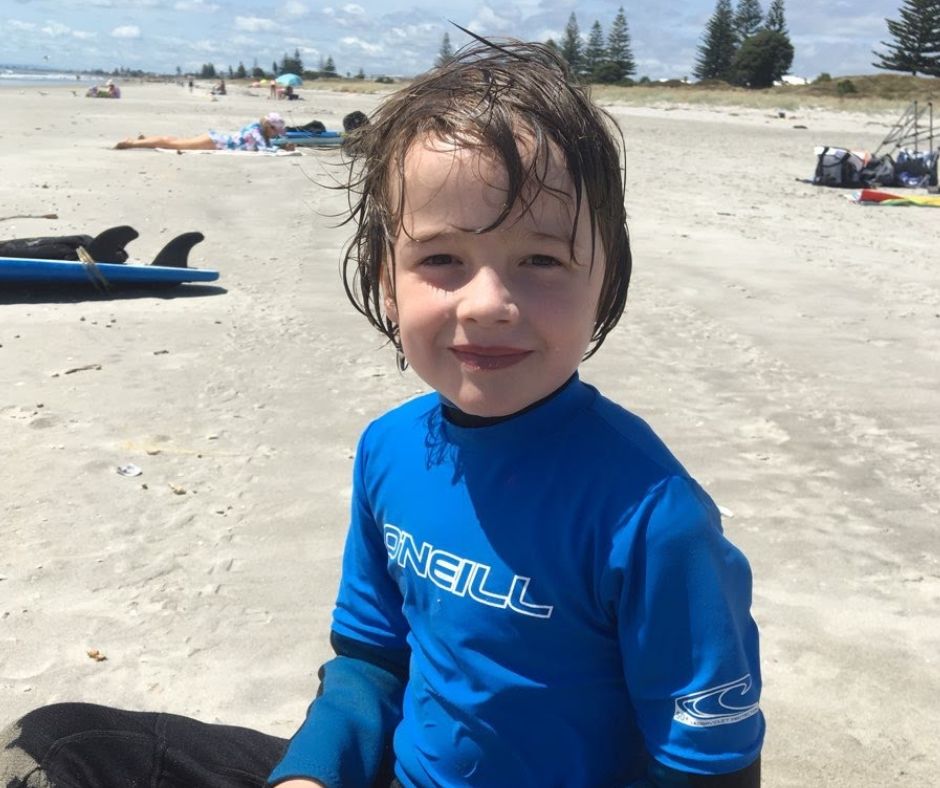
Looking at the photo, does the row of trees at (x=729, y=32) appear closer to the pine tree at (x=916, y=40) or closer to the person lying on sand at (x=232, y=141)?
the pine tree at (x=916, y=40)

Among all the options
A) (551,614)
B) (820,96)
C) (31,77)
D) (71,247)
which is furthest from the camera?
(31,77)

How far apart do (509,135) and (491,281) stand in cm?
20

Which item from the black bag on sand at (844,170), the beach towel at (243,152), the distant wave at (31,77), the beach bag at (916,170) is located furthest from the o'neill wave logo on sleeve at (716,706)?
the distant wave at (31,77)

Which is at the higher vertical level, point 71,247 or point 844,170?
point 71,247

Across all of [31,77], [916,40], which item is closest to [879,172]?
[916,40]

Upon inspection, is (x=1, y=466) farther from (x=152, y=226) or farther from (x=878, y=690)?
(x=152, y=226)

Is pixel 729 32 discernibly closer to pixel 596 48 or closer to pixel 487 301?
pixel 596 48

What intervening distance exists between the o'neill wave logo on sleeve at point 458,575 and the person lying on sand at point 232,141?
18418 mm

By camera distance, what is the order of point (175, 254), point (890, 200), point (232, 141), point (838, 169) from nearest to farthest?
point (175, 254) < point (890, 200) < point (838, 169) < point (232, 141)

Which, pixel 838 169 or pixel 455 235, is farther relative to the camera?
pixel 838 169

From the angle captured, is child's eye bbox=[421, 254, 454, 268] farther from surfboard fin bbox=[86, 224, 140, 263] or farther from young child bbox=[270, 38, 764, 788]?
surfboard fin bbox=[86, 224, 140, 263]

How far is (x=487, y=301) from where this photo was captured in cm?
137

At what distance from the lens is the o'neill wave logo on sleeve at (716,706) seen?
4.09 feet

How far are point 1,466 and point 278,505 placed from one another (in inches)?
50.3
